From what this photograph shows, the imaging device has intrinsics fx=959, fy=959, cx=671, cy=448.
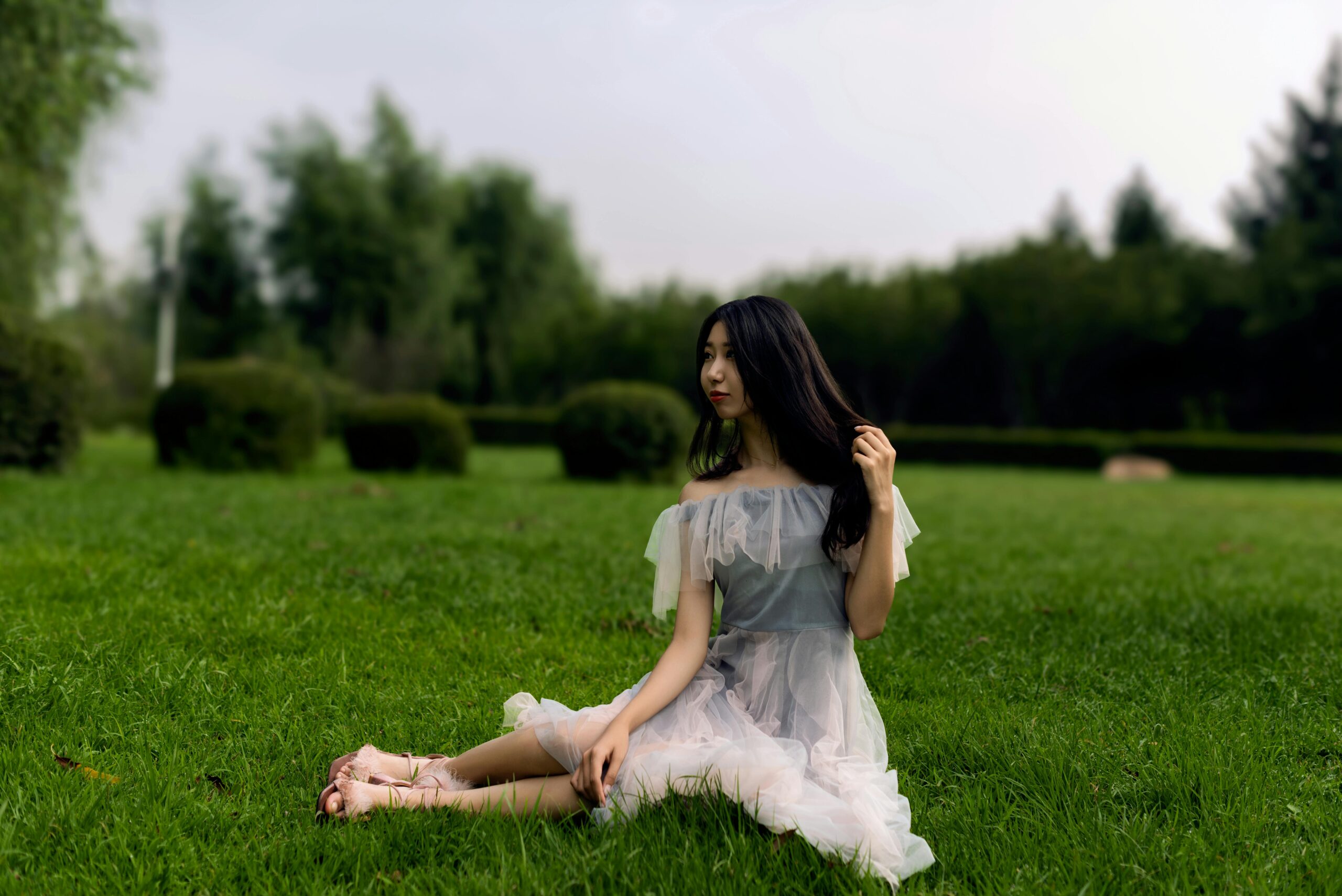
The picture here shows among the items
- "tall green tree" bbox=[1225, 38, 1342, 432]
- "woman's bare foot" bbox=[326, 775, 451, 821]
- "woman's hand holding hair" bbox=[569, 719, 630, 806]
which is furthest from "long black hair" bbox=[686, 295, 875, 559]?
"tall green tree" bbox=[1225, 38, 1342, 432]

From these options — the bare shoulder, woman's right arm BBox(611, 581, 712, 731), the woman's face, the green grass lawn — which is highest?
the woman's face

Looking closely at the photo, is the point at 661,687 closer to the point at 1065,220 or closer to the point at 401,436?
the point at 401,436

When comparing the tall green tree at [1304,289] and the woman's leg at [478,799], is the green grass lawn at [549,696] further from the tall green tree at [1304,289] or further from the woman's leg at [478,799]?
the tall green tree at [1304,289]

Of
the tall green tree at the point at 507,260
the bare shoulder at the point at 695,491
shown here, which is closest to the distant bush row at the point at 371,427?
the bare shoulder at the point at 695,491

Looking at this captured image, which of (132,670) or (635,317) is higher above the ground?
(635,317)

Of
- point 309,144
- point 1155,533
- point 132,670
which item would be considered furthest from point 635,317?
point 132,670

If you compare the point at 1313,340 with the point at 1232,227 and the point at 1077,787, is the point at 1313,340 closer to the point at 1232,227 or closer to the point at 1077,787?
the point at 1232,227

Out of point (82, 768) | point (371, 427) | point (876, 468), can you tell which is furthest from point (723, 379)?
point (371, 427)

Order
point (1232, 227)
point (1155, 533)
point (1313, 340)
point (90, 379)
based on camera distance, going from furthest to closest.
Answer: point (1232, 227) → point (1313, 340) → point (90, 379) → point (1155, 533)

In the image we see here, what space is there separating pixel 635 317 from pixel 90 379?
3204 centimetres

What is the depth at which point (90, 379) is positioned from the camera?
34.4 feet

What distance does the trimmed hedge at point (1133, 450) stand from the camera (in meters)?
22.2

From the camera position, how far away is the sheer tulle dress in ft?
7.22

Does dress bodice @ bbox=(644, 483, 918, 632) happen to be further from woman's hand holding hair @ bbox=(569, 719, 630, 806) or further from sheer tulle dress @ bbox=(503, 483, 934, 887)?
woman's hand holding hair @ bbox=(569, 719, 630, 806)
